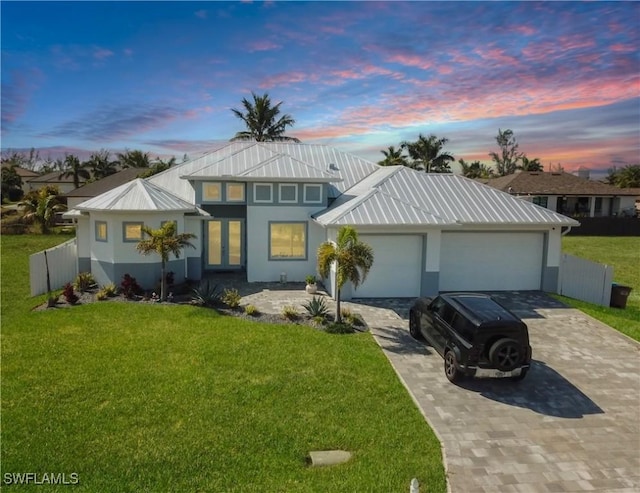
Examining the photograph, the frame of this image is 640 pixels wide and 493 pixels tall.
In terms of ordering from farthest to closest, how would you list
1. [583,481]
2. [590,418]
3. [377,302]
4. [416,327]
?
[377,302] < [416,327] < [590,418] < [583,481]

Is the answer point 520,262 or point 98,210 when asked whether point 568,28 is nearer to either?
point 520,262

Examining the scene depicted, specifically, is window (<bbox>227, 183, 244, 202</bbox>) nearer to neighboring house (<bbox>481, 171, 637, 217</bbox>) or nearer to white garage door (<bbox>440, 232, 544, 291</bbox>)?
white garage door (<bbox>440, 232, 544, 291</bbox>)

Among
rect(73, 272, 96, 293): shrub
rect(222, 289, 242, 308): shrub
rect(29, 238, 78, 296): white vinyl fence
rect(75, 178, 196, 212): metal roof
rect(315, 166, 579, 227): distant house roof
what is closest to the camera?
rect(222, 289, 242, 308): shrub

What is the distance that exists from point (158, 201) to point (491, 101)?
14.5 m

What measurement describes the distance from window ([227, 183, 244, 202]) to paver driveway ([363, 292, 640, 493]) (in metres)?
9.63

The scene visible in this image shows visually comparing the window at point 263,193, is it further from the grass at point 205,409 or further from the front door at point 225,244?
the grass at point 205,409

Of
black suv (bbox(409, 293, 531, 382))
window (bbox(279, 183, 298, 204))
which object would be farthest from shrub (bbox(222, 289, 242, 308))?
black suv (bbox(409, 293, 531, 382))

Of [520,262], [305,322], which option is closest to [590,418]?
[305,322]

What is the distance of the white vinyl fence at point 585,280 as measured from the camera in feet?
55.7

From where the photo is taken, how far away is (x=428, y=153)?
47.4 m

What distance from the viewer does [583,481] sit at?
670 cm

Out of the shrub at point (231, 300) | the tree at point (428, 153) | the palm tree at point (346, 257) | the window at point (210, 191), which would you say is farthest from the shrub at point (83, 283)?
the tree at point (428, 153)

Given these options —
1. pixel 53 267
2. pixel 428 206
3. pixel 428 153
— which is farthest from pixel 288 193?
pixel 428 153

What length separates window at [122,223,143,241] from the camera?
673 inches
